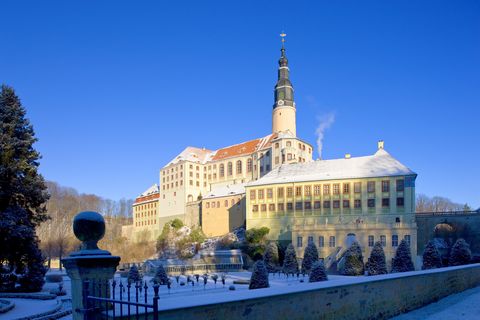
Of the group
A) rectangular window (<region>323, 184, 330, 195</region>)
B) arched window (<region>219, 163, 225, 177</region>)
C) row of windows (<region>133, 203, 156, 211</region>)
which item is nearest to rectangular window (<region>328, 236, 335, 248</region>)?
rectangular window (<region>323, 184, 330, 195</region>)

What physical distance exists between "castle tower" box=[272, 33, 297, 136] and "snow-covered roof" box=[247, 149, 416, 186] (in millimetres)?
21352

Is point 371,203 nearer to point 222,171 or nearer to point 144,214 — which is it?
point 222,171

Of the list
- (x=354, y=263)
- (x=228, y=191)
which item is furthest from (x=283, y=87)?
(x=354, y=263)

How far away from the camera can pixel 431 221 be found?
4644 cm

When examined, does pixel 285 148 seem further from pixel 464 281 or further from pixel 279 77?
pixel 464 281

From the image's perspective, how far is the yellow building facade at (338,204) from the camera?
44.4 metres

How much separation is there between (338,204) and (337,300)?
40620 millimetres

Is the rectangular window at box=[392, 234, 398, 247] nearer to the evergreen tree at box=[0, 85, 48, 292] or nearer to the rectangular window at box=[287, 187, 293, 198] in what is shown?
the rectangular window at box=[287, 187, 293, 198]

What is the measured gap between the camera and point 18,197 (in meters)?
24.1

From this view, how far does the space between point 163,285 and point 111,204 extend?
7990 cm

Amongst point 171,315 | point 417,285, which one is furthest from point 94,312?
point 417,285

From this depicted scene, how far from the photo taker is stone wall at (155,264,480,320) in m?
7.17

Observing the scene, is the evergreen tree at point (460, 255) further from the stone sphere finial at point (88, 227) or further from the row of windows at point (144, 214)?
the row of windows at point (144, 214)

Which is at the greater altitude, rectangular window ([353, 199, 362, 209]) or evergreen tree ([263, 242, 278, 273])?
rectangular window ([353, 199, 362, 209])
